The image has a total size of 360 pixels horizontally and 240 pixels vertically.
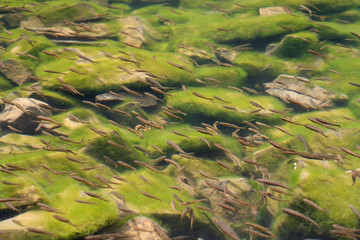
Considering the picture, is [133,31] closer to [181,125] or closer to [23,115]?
[181,125]

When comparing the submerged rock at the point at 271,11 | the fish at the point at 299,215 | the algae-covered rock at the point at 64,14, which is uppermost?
the submerged rock at the point at 271,11

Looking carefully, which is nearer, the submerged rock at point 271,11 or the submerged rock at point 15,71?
the submerged rock at point 15,71

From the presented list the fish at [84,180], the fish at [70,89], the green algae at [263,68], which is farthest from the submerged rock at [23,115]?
the green algae at [263,68]

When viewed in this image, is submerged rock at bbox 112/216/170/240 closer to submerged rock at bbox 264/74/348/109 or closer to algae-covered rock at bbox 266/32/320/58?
submerged rock at bbox 264/74/348/109

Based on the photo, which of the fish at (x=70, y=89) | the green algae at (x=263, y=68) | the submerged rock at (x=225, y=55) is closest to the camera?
the fish at (x=70, y=89)

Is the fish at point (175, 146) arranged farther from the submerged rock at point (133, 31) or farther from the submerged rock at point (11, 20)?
the submerged rock at point (11, 20)
